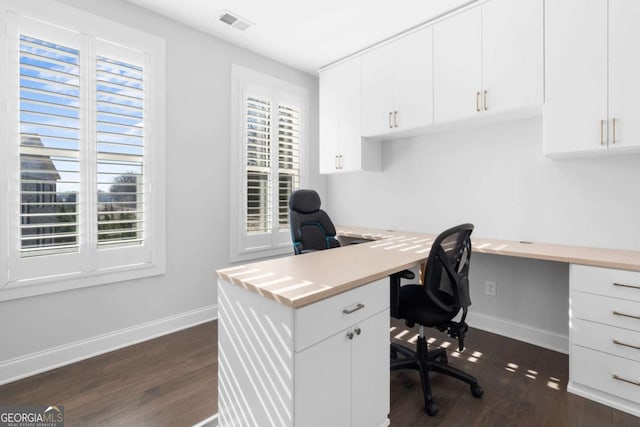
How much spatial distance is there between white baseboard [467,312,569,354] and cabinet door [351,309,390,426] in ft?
5.77

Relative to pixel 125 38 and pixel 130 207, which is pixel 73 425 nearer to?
pixel 130 207

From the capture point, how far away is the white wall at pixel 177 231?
2211 millimetres

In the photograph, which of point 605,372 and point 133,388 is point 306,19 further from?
point 605,372

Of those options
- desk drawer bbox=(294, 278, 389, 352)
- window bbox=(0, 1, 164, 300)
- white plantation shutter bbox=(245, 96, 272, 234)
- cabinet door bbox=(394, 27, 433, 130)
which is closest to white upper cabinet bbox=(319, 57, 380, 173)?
cabinet door bbox=(394, 27, 433, 130)

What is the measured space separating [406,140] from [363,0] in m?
1.44

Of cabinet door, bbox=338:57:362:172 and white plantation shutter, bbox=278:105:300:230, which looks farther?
white plantation shutter, bbox=278:105:300:230

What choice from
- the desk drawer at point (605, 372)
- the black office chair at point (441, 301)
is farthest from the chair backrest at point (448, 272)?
the desk drawer at point (605, 372)

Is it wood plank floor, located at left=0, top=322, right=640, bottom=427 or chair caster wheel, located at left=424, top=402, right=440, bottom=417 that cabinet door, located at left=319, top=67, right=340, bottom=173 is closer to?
wood plank floor, located at left=0, top=322, right=640, bottom=427

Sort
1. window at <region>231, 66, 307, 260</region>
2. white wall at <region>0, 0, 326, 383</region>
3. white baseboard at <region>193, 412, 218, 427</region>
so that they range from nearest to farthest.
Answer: white baseboard at <region>193, 412, 218, 427</region>, white wall at <region>0, 0, 326, 383</region>, window at <region>231, 66, 307, 260</region>

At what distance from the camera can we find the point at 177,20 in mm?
2836

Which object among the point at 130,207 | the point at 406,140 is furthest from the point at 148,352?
the point at 406,140

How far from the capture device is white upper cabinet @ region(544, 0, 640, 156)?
1.91m

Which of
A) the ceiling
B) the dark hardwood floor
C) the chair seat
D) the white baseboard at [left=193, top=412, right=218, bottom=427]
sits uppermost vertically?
the ceiling

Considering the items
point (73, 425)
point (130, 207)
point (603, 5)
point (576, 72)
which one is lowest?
point (73, 425)
